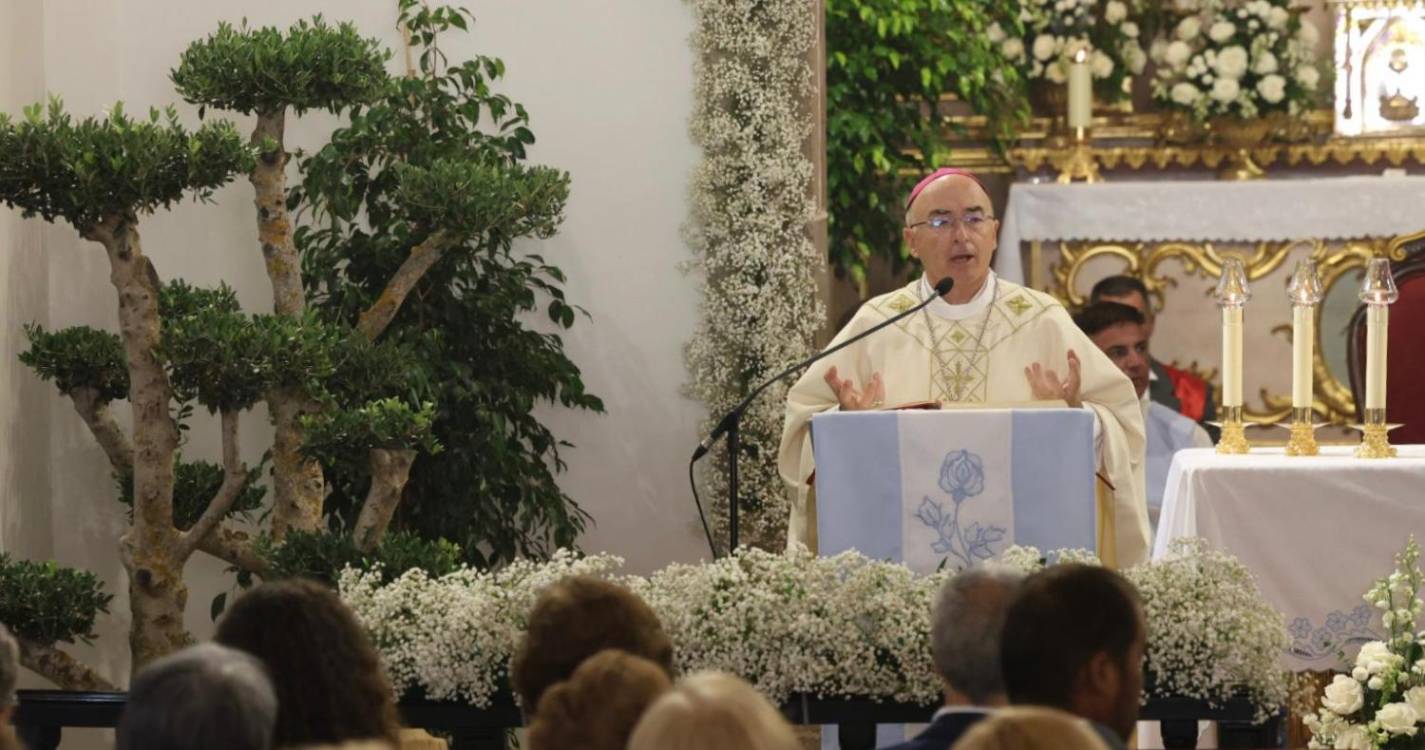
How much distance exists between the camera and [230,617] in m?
3.01

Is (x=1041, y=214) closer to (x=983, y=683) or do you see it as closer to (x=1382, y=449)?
(x=1382, y=449)

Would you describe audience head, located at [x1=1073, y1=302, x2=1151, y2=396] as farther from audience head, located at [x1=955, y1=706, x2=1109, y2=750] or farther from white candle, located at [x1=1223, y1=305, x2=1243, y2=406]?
audience head, located at [x1=955, y1=706, x2=1109, y2=750]

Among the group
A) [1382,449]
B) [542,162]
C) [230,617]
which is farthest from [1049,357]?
[230,617]

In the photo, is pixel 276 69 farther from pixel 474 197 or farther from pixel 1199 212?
pixel 1199 212

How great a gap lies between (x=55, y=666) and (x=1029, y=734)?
152 inches

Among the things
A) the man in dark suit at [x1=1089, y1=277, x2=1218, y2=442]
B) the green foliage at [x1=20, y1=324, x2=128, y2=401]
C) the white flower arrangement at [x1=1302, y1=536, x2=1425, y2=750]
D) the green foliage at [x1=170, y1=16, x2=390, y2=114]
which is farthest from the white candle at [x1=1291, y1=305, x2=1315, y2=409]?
the green foliage at [x1=20, y1=324, x2=128, y2=401]

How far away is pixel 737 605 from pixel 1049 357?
177cm

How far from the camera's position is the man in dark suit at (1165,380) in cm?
793

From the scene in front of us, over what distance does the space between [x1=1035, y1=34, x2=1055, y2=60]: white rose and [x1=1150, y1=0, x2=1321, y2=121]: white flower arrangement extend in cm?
50

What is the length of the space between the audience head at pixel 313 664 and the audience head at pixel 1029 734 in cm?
104

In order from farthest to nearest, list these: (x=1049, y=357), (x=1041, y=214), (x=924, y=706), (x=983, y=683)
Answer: (x=1041, y=214) < (x=1049, y=357) < (x=924, y=706) < (x=983, y=683)

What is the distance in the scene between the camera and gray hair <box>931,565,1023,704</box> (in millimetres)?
2998

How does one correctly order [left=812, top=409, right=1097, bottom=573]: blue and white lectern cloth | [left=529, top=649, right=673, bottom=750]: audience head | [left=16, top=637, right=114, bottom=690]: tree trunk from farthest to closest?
[left=16, top=637, right=114, bottom=690]: tree trunk, [left=812, top=409, right=1097, bottom=573]: blue and white lectern cloth, [left=529, top=649, right=673, bottom=750]: audience head

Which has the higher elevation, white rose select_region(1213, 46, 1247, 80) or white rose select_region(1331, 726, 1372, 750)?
white rose select_region(1213, 46, 1247, 80)
